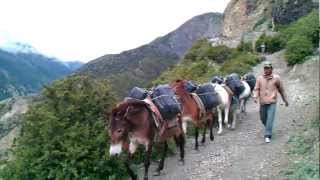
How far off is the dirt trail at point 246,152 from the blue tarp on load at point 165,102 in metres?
1.28

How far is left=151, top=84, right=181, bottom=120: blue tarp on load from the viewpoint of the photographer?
12477mm

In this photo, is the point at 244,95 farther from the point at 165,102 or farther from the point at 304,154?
the point at 165,102

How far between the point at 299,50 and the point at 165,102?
15.9 meters

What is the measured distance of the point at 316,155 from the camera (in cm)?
1167

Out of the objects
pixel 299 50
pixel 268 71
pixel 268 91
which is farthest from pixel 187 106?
pixel 299 50

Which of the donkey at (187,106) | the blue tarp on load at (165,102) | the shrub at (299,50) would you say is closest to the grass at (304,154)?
the donkey at (187,106)

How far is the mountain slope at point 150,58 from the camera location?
75.2 metres

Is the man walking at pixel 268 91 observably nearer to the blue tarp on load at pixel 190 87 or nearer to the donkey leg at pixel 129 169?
the blue tarp on load at pixel 190 87

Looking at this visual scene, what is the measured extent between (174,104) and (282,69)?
1625 centimetres

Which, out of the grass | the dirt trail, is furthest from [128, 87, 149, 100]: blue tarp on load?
the grass

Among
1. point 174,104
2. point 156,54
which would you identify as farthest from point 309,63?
point 156,54

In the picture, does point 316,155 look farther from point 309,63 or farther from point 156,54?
point 156,54

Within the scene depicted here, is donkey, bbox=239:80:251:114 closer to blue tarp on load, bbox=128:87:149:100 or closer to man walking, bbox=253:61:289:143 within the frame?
man walking, bbox=253:61:289:143

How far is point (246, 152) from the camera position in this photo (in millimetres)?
13633
